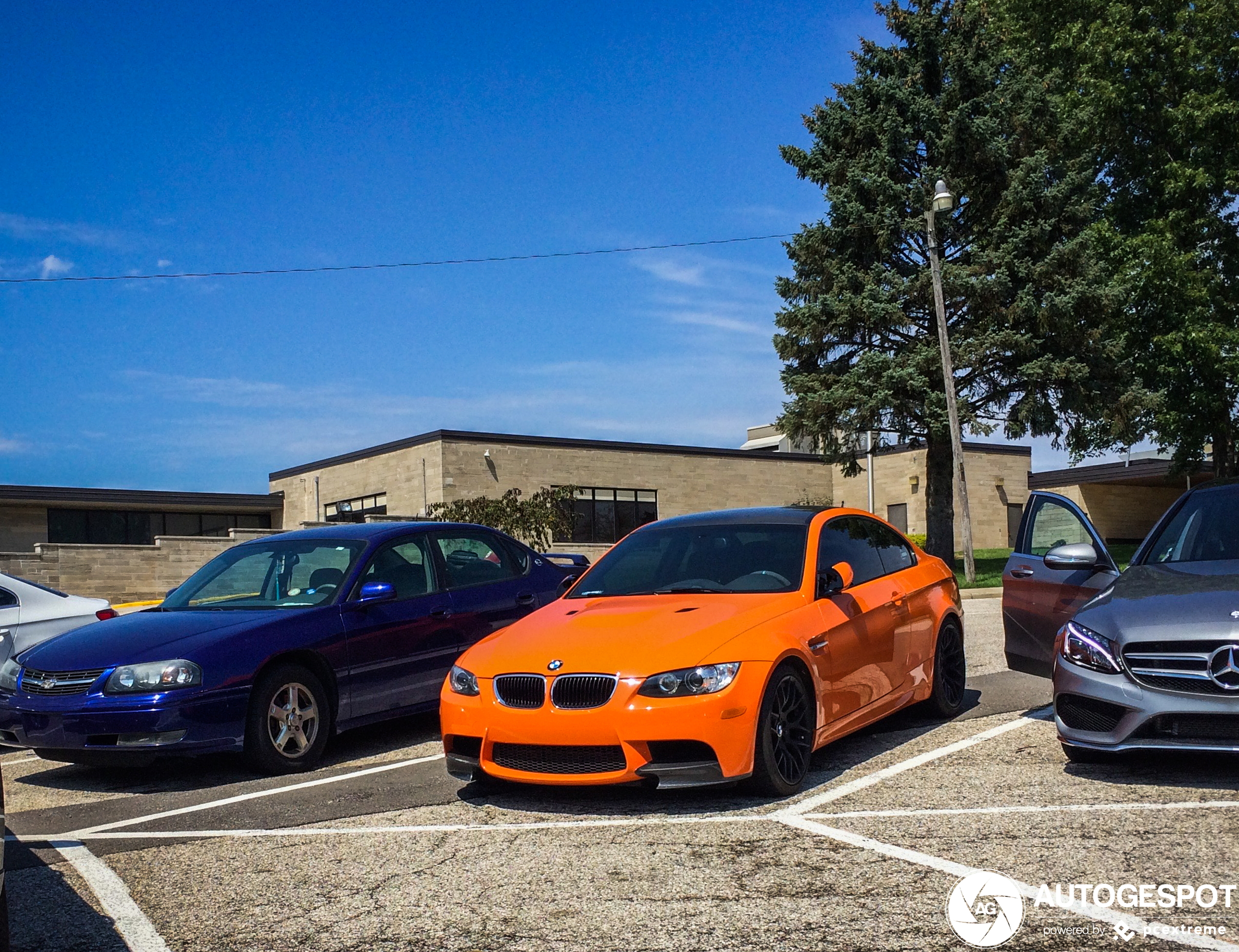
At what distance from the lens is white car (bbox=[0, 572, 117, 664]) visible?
29.8 ft

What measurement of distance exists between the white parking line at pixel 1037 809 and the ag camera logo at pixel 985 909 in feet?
3.09

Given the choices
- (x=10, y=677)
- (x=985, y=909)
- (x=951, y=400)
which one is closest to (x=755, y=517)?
(x=985, y=909)

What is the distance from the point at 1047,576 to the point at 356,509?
3355cm

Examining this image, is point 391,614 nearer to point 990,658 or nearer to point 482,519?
point 990,658

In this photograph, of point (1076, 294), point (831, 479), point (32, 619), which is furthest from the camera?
point (831, 479)

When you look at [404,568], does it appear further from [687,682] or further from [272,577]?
[687,682]

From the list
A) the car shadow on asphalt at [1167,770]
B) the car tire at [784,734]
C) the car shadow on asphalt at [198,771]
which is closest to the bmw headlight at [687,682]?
the car tire at [784,734]

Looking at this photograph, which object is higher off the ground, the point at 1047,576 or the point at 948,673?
the point at 1047,576

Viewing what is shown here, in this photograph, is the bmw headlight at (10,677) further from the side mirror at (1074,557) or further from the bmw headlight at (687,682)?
the side mirror at (1074,557)

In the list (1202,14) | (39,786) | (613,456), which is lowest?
(39,786)

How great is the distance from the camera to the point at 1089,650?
562cm

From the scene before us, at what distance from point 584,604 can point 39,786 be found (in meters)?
3.63

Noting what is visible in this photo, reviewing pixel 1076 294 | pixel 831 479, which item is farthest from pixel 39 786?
pixel 831 479

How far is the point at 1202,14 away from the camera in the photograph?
2875 centimetres
